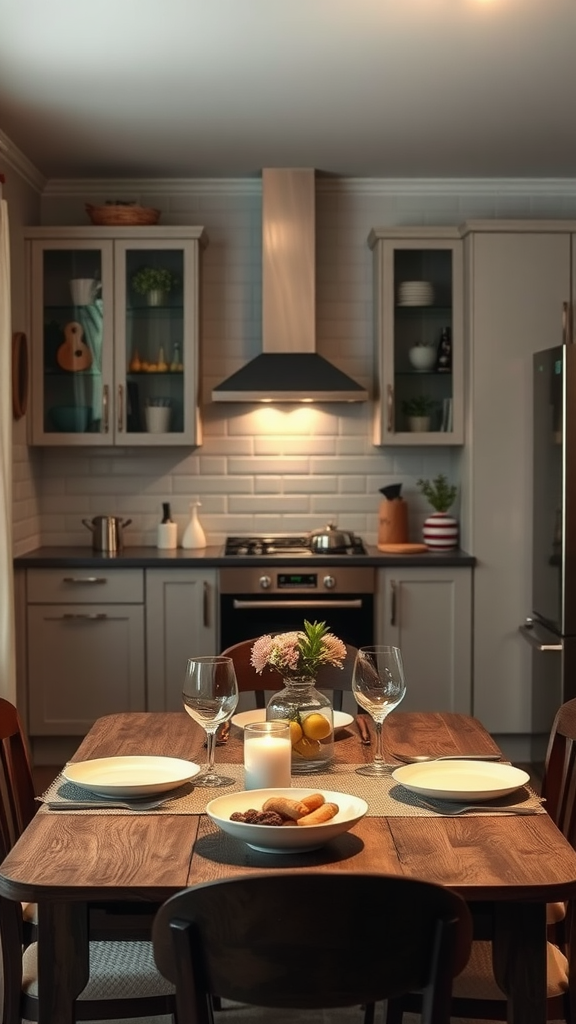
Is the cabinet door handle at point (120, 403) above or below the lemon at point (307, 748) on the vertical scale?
above

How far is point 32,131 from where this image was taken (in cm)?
453

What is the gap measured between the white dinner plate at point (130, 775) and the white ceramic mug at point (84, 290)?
320cm

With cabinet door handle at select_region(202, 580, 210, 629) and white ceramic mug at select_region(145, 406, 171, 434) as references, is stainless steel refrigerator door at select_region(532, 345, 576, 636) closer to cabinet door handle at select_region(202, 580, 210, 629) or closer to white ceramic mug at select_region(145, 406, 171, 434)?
cabinet door handle at select_region(202, 580, 210, 629)

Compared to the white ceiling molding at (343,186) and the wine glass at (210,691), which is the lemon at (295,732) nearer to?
the wine glass at (210,691)

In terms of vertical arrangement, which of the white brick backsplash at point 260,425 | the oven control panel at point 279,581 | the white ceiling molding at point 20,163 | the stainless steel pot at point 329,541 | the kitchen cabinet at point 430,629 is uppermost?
the white ceiling molding at point 20,163

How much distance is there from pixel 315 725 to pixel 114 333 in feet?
10.6

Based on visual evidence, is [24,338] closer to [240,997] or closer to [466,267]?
[466,267]

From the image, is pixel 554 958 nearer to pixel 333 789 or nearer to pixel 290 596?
pixel 333 789

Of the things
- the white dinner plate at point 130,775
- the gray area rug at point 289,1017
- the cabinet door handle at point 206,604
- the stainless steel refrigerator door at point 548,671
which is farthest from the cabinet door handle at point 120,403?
the white dinner plate at point 130,775

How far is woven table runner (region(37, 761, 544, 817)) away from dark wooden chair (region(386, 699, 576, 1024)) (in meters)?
0.20

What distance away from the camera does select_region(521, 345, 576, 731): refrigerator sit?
14.5ft

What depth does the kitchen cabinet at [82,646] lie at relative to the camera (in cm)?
482

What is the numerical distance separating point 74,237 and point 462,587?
7.39ft

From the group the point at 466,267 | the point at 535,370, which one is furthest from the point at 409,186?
the point at 535,370
